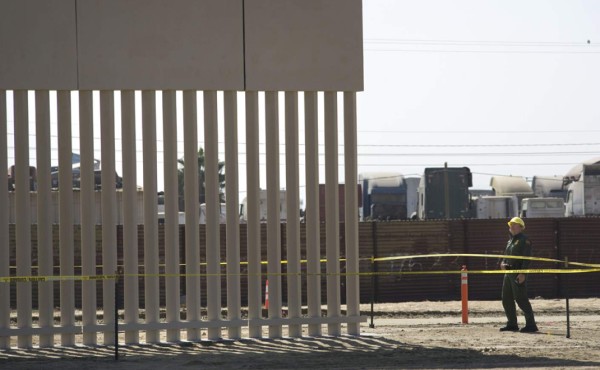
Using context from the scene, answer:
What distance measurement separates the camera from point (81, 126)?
56.7ft

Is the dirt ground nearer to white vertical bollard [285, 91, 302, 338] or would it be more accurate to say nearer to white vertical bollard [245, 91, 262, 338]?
white vertical bollard [285, 91, 302, 338]

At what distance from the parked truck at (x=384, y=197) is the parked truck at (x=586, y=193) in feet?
23.5

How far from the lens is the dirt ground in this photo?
14.6m

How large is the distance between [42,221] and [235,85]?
3.39 metres

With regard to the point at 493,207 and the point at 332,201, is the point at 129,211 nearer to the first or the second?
the point at 332,201

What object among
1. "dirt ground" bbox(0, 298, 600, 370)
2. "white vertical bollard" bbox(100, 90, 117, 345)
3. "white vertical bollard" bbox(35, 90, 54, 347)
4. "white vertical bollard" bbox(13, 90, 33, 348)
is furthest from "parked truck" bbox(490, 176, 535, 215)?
"white vertical bollard" bbox(13, 90, 33, 348)

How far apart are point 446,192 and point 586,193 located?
564 centimetres

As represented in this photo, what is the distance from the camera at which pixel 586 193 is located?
48594mm

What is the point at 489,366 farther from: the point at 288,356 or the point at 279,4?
the point at 279,4

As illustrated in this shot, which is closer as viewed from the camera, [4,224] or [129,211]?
[4,224]

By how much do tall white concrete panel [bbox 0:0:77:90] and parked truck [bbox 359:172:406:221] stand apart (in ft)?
115

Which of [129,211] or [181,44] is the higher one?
[181,44]

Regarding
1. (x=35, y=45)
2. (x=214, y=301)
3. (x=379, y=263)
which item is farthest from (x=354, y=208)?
(x=379, y=263)

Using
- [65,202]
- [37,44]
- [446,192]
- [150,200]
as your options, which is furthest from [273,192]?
[446,192]
